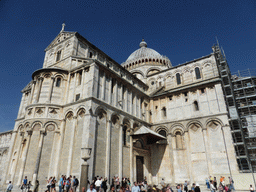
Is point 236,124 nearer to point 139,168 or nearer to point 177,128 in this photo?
point 177,128

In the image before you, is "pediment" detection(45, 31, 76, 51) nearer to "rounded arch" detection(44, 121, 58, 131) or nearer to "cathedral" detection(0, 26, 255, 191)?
"cathedral" detection(0, 26, 255, 191)

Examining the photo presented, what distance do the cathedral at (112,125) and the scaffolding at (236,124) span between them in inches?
31.9

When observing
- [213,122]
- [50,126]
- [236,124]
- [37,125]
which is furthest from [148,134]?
[37,125]

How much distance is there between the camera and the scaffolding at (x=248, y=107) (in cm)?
2295

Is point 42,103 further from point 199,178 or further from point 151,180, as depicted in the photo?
point 199,178

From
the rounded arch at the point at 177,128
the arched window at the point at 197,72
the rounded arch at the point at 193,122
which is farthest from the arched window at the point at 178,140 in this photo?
the arched window at the point at 197,72

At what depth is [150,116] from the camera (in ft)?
96.9

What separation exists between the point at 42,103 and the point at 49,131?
321 cm

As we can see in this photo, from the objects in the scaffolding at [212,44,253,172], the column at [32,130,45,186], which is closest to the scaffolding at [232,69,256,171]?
the scaffolding at [212,44,253,172]

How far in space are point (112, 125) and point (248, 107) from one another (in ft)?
56.9

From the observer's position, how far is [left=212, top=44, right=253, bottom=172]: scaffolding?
21.7m

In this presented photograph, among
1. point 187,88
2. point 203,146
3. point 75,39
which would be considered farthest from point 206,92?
point 75,39

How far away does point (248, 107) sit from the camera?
2408 cm

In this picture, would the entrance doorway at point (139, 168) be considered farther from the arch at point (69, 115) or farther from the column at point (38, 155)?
the column at point (38, 155)
